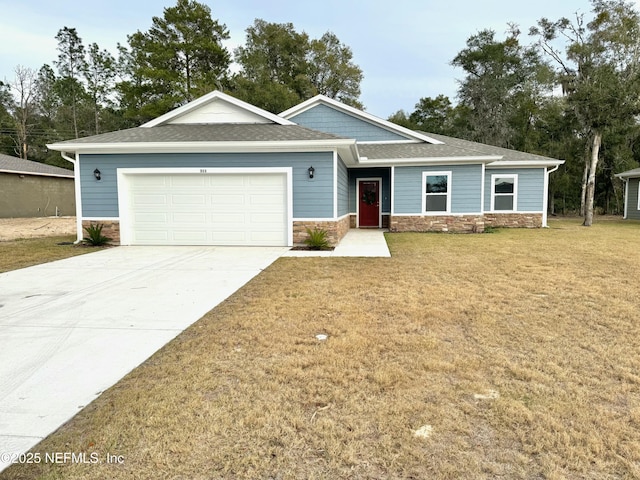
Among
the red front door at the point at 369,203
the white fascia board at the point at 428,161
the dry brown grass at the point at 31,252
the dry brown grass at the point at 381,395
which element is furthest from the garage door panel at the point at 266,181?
the red front door at the point at 369,203

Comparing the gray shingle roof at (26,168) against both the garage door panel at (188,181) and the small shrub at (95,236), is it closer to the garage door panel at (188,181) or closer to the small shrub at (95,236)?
the small shrub at (95,236)

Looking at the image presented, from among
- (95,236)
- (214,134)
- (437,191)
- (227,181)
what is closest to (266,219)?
(227,181)

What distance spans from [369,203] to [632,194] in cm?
1570

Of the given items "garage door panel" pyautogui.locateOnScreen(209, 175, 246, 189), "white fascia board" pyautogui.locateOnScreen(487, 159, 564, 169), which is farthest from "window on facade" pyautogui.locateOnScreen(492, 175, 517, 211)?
"garage door panel" pyautogui.locateOnScreen(209, 175, 246, 189)

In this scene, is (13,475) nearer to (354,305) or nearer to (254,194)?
(354,305)

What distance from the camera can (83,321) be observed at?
4137mm

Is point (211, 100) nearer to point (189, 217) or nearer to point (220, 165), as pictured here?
point (220, 165)

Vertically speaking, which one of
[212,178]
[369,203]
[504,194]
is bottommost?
[369,203]

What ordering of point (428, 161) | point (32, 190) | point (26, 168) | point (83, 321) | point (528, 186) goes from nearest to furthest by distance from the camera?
point (83, 321)
point (428, 161)
point (528, 186)
point (26, 168)
point (32, 190)

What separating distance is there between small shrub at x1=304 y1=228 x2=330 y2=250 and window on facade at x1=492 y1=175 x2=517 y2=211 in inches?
375

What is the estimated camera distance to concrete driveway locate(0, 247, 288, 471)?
2496 mm

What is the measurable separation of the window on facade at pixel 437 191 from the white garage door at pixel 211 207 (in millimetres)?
6085

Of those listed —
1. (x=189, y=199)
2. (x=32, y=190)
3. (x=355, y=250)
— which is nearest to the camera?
(x=355, y=250)

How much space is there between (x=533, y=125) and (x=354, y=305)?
29.1 m
